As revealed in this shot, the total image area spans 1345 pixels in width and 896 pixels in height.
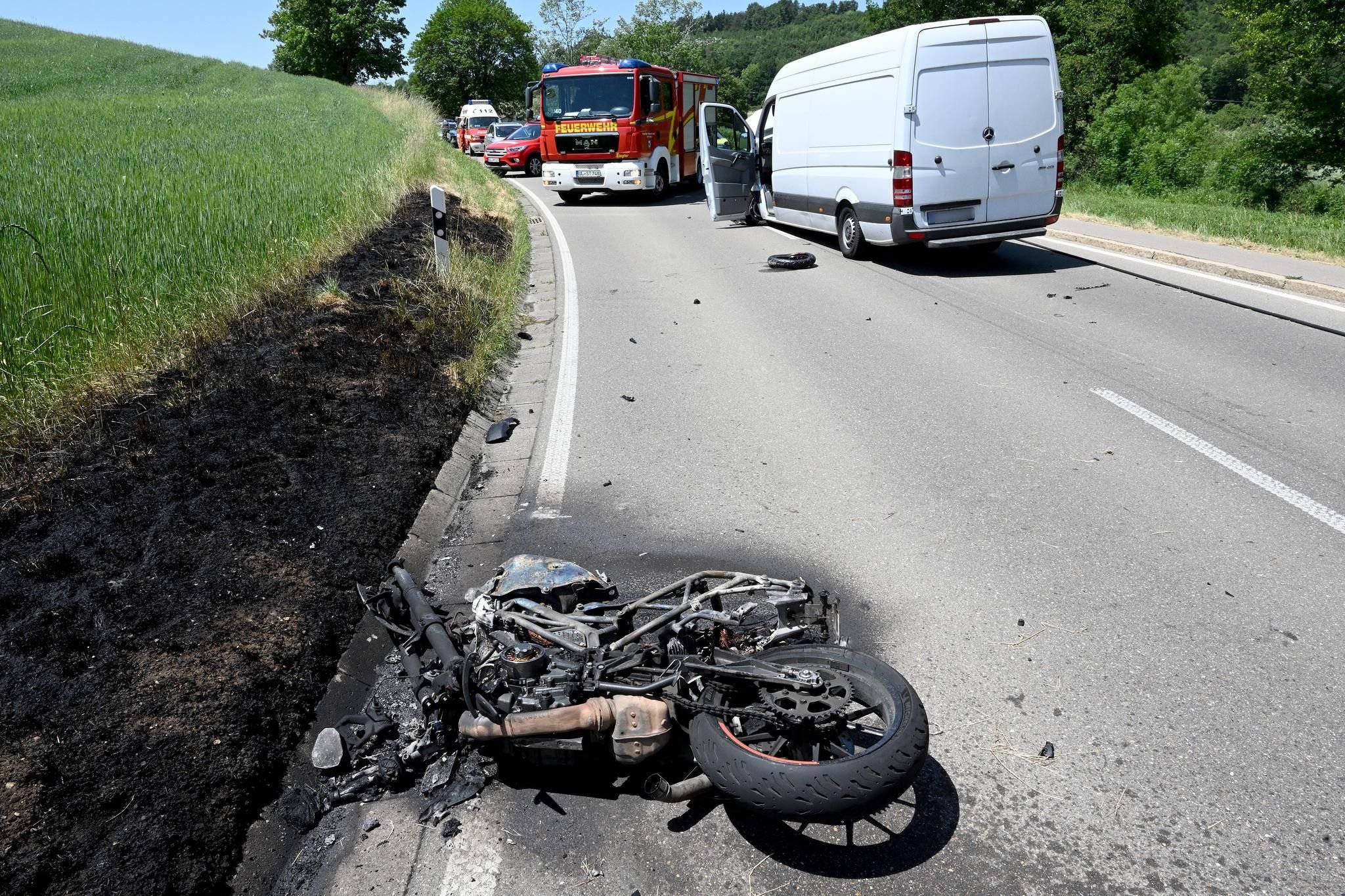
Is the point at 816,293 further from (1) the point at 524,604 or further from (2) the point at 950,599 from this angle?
(1) the point at 524,604

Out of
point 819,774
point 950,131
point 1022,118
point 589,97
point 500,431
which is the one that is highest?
point 589,97

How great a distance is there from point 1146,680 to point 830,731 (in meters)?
1.51

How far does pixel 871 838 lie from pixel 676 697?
727 mm

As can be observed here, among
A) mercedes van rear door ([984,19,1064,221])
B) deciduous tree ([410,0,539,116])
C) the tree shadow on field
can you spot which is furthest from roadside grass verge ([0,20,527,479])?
deciduous tree ([410,0,539,116])

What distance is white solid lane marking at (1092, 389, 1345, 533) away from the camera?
4.98 m

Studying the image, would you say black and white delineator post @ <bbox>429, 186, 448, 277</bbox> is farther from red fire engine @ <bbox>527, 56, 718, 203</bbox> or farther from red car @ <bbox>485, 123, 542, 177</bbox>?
red car @ <bbox>485, 123, 542, 177</bbox>

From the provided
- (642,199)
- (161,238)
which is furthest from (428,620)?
(642,199)

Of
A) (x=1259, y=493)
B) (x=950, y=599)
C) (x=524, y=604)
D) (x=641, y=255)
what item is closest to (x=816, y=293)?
(x=641, y=255)

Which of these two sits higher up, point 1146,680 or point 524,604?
point 524,604

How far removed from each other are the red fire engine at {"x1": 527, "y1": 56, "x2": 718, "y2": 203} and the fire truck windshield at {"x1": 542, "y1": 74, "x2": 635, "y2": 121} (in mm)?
15

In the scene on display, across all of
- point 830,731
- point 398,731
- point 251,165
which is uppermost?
point 251,165

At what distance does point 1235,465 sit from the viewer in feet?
18.6

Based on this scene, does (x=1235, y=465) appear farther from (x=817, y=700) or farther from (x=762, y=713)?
(x=762, y=713)

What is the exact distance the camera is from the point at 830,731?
9.61ft
